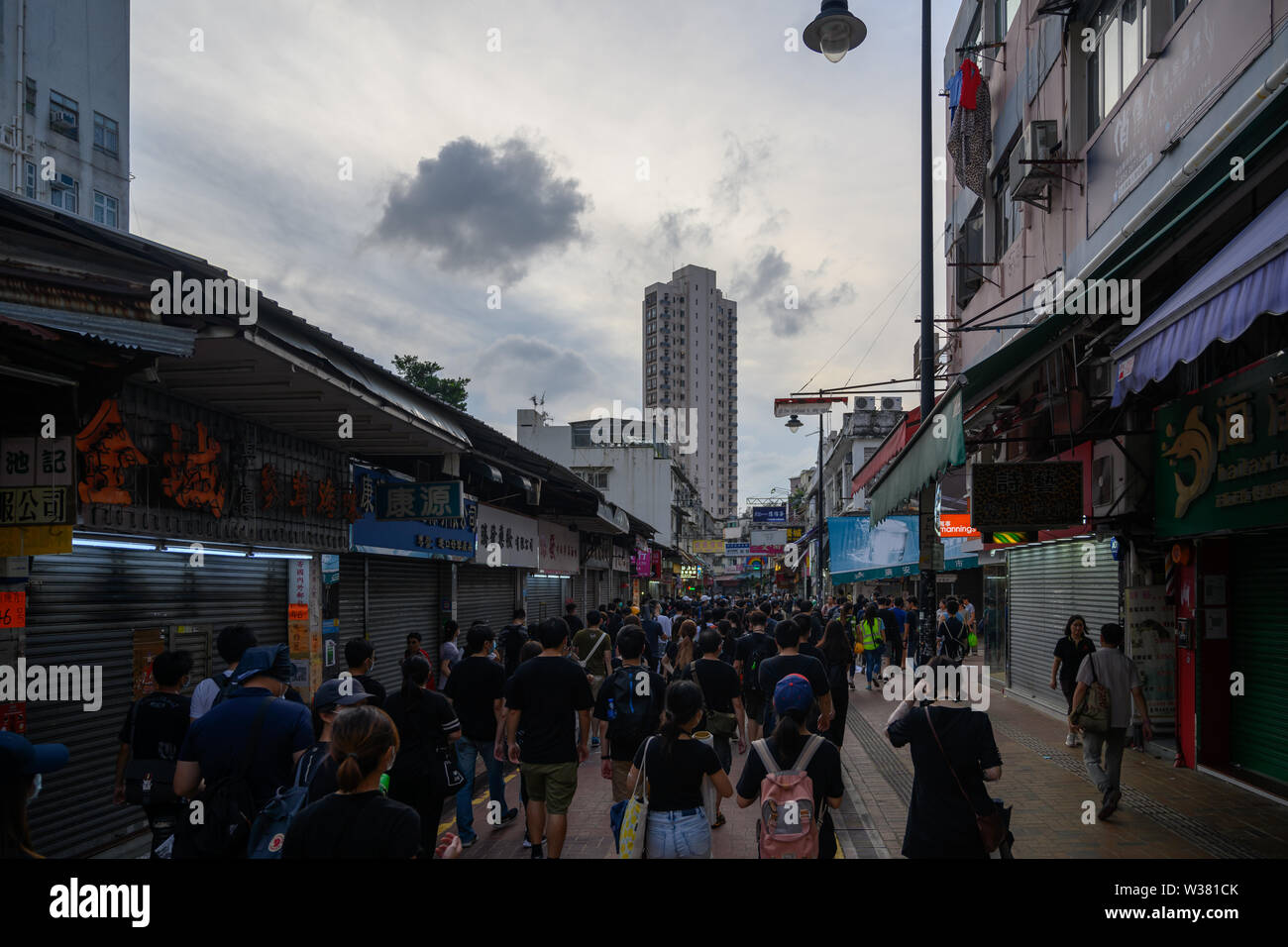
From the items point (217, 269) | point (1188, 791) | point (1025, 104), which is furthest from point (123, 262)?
point (1025, 104)

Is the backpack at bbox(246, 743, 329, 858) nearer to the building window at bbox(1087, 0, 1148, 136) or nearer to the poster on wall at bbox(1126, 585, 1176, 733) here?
the poster on wall at bbox(1126, 585, 1176, 733)

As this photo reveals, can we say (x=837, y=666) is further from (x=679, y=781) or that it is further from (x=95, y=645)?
(x=95, y=645)

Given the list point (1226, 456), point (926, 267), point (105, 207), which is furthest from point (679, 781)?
point (105, 207)

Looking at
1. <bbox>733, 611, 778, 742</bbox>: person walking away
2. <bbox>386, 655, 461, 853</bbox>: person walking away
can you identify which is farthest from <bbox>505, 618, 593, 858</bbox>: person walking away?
<bbox>733, 611, 778, 742</bbox>: person walking away

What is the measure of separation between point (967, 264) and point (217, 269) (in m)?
14.4

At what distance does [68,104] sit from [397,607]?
78.8 feet

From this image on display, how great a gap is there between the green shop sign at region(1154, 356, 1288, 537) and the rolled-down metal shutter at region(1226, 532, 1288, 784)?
700 mm

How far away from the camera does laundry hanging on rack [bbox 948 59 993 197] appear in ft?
53.3

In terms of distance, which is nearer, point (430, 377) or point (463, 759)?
point (463, 759)

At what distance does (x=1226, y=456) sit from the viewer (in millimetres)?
8266

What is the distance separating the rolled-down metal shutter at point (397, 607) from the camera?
43.7 ft

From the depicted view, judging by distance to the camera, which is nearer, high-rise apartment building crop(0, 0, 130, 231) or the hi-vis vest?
the hi-vis vest

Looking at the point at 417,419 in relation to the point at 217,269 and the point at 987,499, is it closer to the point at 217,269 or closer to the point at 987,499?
the point at 217,269

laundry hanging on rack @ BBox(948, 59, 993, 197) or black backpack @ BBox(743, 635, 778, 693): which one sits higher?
laundry hanging on rack @ BBox(948, 59, 993, 197)
